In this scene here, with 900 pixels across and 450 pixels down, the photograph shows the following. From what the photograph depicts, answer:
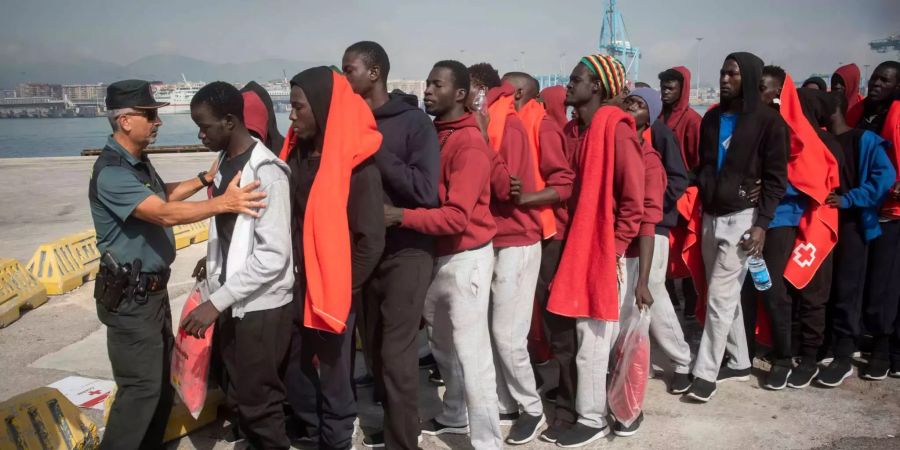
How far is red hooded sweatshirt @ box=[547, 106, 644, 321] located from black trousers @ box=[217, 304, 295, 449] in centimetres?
148

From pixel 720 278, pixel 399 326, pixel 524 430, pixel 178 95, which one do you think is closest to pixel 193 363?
pixel 399 326

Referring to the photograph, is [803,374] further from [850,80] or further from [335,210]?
[335,210]

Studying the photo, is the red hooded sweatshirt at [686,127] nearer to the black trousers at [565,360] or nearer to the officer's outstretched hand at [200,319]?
the black trousers at [565,360]

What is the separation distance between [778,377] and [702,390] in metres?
0.63

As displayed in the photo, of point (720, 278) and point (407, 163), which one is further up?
point (407, 163)

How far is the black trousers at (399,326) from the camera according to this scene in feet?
10.6

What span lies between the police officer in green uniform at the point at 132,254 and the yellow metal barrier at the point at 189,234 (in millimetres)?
5753

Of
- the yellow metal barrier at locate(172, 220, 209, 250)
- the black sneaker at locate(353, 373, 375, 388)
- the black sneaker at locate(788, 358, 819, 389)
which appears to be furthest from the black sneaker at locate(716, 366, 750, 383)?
the yellow metal barrier at locate(172, 220, 209, 250)

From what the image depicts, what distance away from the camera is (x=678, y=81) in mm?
5637

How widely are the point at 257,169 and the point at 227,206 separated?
0.67ft

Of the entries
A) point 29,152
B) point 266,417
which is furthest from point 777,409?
point 29,152

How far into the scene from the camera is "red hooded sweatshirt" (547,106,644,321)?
143 inches

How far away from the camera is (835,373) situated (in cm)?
466

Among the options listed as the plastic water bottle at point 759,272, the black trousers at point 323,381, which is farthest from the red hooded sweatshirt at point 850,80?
the black trousers at point 323,381
